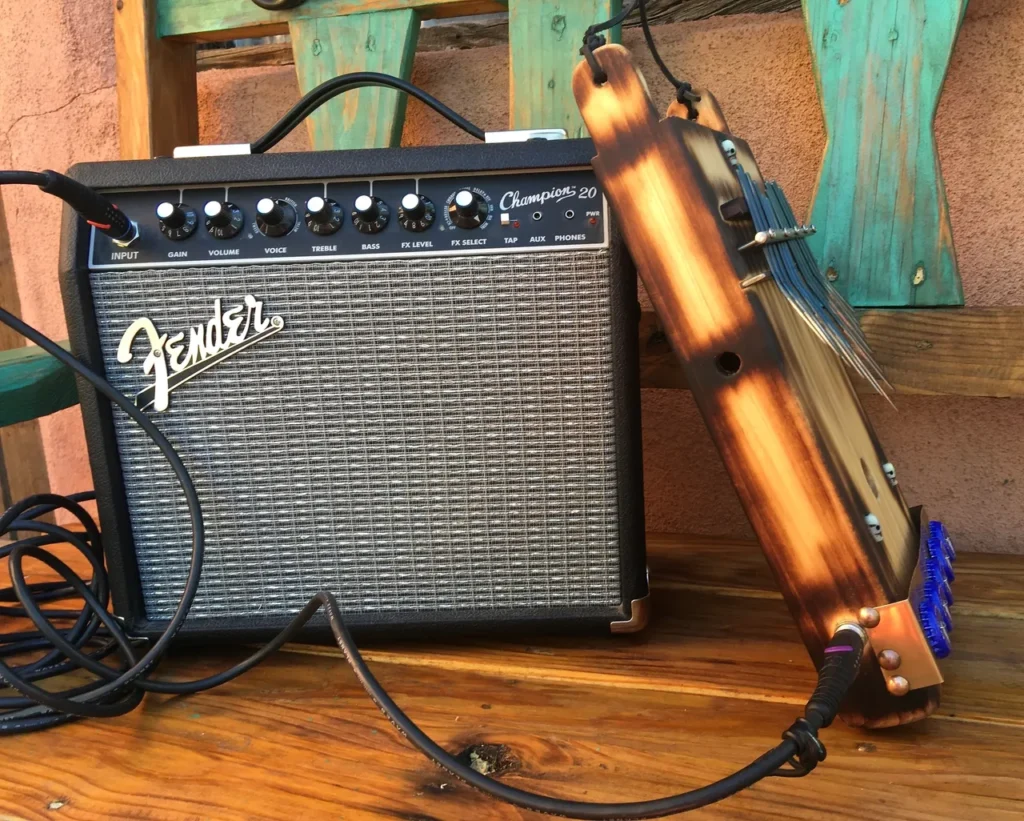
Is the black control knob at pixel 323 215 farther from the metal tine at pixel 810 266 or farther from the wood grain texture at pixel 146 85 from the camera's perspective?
the wood grain texture at pixel 146 85

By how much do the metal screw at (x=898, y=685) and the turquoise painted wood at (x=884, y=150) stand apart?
433 mm

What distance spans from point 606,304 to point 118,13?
0.78 m

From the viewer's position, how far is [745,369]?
43cm

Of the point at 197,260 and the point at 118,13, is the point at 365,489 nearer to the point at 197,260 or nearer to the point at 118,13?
the point at 197,260

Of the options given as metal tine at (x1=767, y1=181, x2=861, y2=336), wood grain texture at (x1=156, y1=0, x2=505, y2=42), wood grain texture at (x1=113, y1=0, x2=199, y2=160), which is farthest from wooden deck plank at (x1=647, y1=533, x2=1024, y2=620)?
wood grain texture at (x1=113, y1=0, x2=199, y2=160)

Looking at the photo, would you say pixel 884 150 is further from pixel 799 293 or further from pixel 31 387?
pixel 31 387

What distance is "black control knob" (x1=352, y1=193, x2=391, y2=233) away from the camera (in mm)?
557

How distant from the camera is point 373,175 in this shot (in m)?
0.57

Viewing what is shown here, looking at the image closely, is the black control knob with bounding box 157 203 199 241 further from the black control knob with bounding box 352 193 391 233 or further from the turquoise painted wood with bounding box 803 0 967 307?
the turquoise painted wood with bounding box 803 0 967 307

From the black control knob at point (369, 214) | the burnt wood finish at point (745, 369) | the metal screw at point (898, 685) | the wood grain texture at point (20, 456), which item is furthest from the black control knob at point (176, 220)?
the wood grain texture at point (20, 456)

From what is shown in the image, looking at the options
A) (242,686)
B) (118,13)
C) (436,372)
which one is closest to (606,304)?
(436,372)

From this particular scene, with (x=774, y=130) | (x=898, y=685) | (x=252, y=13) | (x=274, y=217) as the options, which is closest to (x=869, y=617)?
(x=898, y=685)

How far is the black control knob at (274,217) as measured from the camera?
0.56 metres

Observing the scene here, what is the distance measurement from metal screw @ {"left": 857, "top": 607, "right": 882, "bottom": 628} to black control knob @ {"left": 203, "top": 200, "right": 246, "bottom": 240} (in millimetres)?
476
